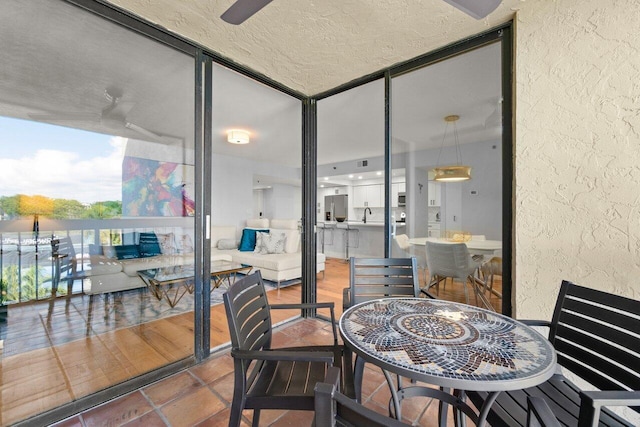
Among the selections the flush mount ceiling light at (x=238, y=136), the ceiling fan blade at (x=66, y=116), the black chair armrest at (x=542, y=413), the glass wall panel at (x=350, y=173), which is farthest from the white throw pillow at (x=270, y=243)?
the black chair armrest at (x=542, y=413)

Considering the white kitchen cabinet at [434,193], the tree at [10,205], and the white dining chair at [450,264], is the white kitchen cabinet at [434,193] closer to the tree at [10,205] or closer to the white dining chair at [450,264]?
the white dining chair at [450,264]

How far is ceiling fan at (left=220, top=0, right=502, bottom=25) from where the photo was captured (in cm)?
118

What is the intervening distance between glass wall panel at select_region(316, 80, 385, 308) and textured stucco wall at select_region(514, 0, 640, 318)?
129 cm

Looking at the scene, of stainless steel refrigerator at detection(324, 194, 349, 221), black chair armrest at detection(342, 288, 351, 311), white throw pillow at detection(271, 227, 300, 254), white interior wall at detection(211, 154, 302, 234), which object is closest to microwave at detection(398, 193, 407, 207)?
white interior wall at detection(211, 154, 302, 234)

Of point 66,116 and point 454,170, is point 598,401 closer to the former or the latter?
point 454,170

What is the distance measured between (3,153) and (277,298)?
2.86 metres

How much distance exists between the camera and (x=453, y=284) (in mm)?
2428

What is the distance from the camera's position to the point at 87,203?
165cm

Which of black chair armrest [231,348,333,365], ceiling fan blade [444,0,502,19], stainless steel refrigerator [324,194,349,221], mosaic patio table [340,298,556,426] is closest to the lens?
mosaic patio table [340,298,556,426]

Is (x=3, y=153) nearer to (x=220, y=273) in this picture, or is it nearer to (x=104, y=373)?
(x=104, y=373)

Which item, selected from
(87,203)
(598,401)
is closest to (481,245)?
(598,401)

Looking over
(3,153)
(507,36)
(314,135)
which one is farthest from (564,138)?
(3,153)

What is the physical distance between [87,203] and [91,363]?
100 centimetres

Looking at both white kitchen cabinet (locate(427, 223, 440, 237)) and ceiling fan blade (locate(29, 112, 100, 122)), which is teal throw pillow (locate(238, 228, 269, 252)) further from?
white kitchen cabinet (locate(427, 223, 440, 237))
